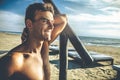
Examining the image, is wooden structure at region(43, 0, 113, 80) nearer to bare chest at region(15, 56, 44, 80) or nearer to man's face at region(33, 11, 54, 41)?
man's face at region(33, 11, 54, 41)

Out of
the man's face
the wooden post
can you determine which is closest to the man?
the man's face

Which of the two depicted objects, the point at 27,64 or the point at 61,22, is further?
the point at 61,22

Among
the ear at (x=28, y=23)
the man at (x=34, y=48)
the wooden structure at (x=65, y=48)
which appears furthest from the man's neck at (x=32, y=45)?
the wooden structure at (x=65, y=48)

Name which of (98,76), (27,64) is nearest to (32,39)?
(27,64)

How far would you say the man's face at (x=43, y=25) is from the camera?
180 centimetres

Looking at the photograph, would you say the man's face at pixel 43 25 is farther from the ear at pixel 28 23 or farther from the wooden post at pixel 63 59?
the wooden post at pixel 63 59

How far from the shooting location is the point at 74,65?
793 cm

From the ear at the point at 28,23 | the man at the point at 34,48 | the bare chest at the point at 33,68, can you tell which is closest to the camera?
the man at the point at 34,48

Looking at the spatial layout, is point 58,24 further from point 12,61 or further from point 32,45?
point 12,61

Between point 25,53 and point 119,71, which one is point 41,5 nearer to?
point 25,53

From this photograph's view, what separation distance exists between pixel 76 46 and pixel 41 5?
56 cm

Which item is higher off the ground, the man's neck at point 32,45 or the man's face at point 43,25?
the man's face at point 43,25

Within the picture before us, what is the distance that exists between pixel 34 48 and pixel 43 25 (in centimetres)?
29

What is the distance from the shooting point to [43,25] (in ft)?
5.94
